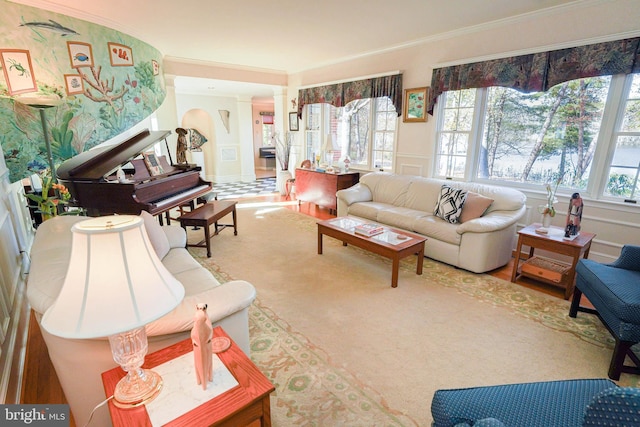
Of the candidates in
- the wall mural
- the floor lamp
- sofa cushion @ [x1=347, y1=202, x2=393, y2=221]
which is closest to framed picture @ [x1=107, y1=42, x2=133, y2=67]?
the wall mural

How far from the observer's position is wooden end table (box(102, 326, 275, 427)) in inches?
40.6

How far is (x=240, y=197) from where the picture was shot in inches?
276

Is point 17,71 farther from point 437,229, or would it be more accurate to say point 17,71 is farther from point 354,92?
point 437,229

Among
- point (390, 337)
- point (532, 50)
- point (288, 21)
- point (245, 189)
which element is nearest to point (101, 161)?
point (288, 21)

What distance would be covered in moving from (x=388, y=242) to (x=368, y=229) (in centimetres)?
39

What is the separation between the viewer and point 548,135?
3545 mm

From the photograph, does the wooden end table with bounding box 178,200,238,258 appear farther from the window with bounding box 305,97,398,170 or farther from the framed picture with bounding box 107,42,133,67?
the window with bounding box 305,97,398,170

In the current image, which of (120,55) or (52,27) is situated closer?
(52,27)

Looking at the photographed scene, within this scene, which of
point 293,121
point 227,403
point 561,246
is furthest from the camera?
point 293,121

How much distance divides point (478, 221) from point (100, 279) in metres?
3.29

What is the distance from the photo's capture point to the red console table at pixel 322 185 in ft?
17.9

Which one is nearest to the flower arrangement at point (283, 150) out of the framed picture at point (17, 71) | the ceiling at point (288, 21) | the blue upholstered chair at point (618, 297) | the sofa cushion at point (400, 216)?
the ceiling at point (288, 21)

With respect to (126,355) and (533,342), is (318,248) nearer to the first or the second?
(533,342)

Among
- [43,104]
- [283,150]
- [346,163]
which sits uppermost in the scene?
[43,104]
